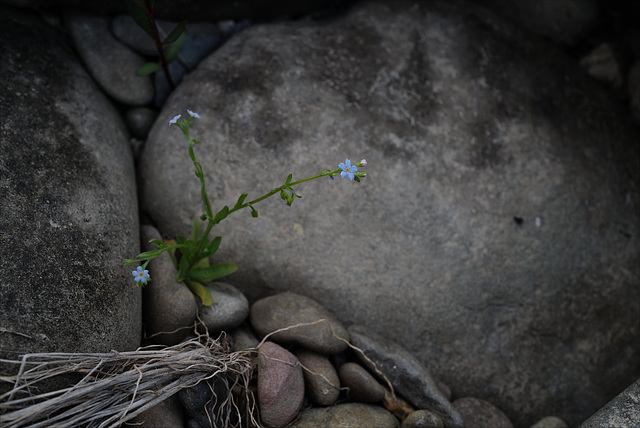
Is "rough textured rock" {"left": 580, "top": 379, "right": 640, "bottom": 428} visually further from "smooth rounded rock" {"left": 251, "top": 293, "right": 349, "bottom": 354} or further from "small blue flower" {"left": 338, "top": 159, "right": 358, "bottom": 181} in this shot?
"small blue flower" {"left": 338, "top": 159, "right": 358, "bottom": 181}

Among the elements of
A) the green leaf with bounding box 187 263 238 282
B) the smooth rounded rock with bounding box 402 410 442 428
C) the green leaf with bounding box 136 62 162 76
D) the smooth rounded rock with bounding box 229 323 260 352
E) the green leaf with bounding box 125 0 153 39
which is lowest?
the smooth rounded rock with bounding box 402 410 442 428

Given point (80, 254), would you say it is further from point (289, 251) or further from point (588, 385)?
point (588, 385)

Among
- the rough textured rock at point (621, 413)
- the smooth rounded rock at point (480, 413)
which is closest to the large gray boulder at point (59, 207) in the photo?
the smooth rounded rock at point (480, 413)

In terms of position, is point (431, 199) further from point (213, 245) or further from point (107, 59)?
point (107, 59)

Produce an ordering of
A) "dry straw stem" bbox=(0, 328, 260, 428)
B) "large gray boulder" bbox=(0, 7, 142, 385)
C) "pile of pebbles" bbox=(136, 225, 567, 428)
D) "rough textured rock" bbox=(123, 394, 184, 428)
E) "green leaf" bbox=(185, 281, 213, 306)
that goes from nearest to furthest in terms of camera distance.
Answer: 1. "dry straw stem" bbox=(0, 328, 260, 428)
2. "large gray boulder" bbox=(0, 7, 142, 385)
3. "rough textured rock" bbox=(123, 394, 184, 428)
4. "pile of pebbles" bbox=(136, 225, 567, 428)
5. "green leaf" bbox=(185, 281, 213, 306)

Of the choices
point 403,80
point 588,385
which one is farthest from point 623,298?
point 403,80

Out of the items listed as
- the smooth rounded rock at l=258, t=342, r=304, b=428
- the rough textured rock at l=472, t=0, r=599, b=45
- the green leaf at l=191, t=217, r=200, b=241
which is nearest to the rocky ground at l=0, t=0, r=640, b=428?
the smooth rounded rock at l=258, t=342, r=304, b=428

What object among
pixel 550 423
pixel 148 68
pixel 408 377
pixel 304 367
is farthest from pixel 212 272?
pixel 550 423
